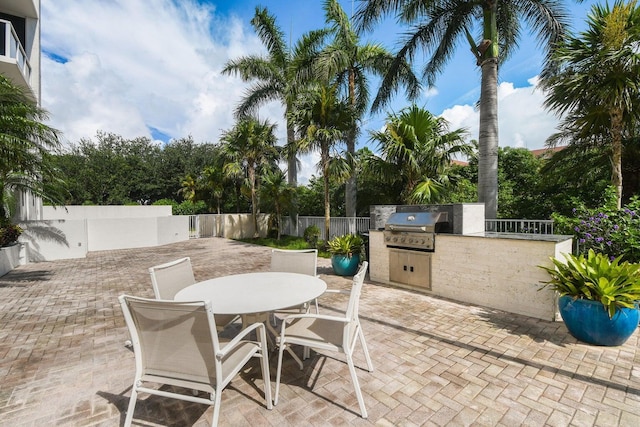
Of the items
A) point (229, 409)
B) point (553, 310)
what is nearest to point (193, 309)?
point (229, 409)

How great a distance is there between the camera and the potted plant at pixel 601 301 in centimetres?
307

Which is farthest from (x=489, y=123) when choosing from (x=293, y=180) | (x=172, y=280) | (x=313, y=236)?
(x=293, y=180)

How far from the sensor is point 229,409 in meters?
2.32

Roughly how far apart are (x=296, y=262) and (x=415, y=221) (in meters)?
2.60

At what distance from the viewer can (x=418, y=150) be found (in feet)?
26.1

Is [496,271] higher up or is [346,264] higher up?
[496,271]

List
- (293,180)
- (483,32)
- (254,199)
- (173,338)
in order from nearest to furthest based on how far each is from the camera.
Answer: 1. (173,338)
2. (483,32)
3. (293,180)
4. (254,199)

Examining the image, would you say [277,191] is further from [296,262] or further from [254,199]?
[296,262]

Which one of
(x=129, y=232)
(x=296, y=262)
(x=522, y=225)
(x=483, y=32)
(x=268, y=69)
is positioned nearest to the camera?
(x=296, y=262)

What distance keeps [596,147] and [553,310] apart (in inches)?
313

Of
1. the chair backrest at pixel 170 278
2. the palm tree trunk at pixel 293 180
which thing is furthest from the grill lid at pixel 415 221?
the palm tree trunk at pixel 293 180

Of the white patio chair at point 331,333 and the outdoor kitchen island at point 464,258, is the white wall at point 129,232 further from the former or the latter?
the white patio chair at point 331,333

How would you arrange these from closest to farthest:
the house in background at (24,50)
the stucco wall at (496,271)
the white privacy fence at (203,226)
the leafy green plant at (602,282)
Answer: the leafy green plant at (602,282) → the stucco wall at (496,271) → the house in background at (24,50) → the white privacy fence at (203,226)

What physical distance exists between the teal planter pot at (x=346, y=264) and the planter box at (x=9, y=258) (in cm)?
858
